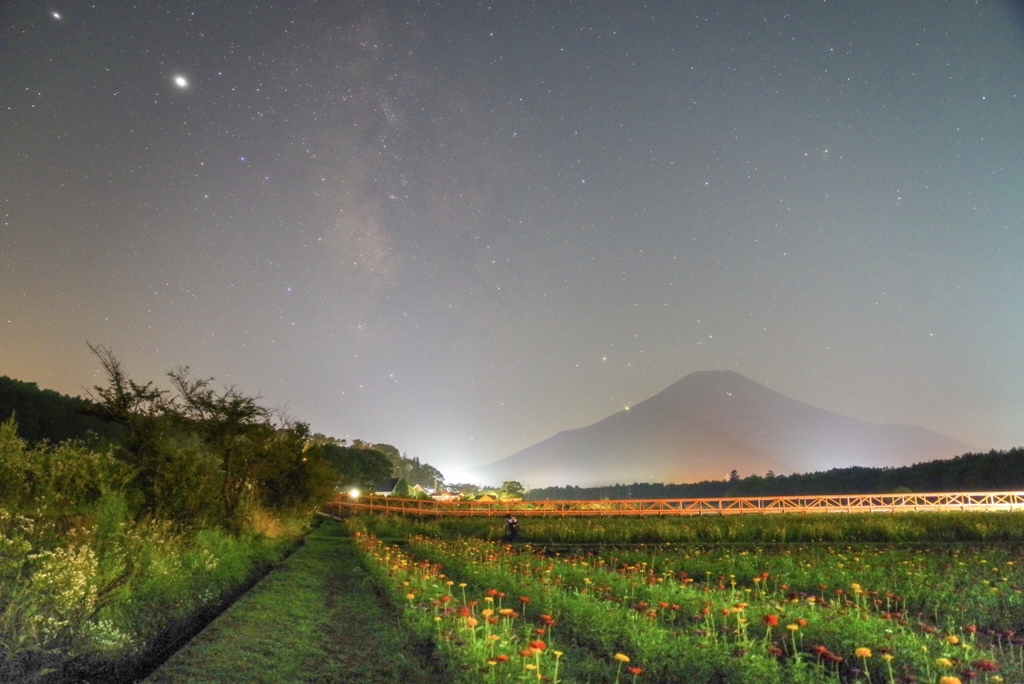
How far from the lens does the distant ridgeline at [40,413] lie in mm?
37875

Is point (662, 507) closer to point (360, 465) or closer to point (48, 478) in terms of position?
point (48, 478)

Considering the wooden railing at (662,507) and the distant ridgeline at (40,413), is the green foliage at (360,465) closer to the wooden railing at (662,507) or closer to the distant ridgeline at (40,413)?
the distant ridgeline at (40,413)

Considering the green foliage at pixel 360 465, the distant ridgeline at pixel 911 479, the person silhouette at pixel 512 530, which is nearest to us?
the person silhouette at pixel 512 530

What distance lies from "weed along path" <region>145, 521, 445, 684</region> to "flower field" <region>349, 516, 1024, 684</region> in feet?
1.23

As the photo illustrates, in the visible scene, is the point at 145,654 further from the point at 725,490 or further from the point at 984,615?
the point at 725,490

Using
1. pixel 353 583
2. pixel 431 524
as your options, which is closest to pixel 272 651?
pixel 353 583

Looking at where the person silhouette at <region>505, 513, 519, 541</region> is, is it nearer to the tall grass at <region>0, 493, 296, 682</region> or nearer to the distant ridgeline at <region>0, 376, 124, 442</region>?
the tall grass at <region>0, 493, 296, 682</region>

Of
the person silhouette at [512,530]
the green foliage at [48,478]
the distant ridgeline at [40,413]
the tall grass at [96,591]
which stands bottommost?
the person silhouette at [512,530]

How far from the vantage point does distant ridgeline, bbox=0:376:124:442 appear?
3788cm

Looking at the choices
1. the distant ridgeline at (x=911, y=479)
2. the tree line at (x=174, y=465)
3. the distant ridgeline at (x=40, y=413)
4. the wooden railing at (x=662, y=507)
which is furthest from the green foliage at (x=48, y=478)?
the distant ridgeline at (x=911, y=479)

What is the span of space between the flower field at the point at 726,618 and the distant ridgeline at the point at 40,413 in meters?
32.9

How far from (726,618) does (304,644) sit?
5.14 metres

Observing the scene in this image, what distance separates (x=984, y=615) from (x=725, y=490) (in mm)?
118413

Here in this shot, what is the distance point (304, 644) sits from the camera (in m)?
8.23
